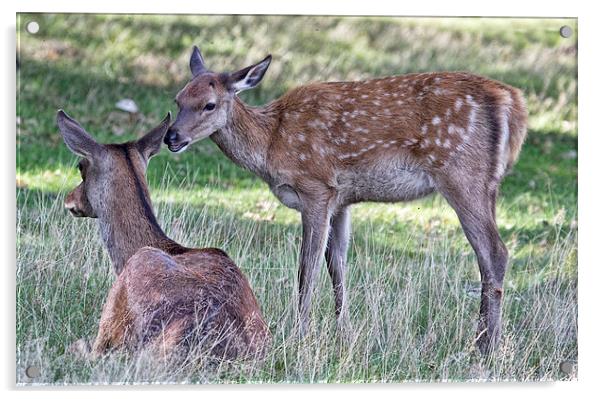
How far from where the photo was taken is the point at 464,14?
7004mm

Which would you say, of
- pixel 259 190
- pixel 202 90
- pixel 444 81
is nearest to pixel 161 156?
pixel 259 190

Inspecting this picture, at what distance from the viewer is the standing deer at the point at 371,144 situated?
6914mm

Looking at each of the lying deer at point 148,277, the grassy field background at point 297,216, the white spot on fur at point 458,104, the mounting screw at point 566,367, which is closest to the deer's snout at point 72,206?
the lying deer at point 148,277

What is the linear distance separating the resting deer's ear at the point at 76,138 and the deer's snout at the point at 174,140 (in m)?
0.40

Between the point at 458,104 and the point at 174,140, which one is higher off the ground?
the point at 458,104

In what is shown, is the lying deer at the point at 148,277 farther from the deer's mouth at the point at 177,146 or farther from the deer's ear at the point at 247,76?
the deer's ear at the point at 247,76

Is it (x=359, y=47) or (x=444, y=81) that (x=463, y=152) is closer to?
(x=444, y=81)

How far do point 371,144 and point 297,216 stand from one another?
0.84 m

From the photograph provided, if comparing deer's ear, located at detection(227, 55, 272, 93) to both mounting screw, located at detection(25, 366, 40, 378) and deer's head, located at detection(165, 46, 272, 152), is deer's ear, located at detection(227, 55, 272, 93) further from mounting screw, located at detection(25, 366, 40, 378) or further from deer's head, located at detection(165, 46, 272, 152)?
mounting screw, located at detection(25, 366, 40, 378)

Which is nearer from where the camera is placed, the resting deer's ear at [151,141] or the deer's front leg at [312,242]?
the resting deer's ear at [151,141]

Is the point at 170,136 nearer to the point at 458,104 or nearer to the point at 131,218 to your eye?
the point at 131,218

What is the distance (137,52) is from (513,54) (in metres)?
1.86

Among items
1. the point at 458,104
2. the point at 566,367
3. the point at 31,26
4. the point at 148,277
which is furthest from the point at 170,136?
the point at 566,367

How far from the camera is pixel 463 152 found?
6918 millimetres
